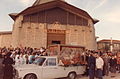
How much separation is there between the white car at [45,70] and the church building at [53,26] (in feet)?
41.2

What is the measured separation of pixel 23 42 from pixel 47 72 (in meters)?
13.5

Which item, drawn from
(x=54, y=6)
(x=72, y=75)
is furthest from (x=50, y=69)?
(x=54, y=6)

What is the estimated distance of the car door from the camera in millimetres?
12156

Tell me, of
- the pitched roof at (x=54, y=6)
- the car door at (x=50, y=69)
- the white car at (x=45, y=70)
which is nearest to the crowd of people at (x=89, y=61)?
the white car at (x=45, y=70)

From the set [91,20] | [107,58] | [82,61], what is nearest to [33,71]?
[82,61]

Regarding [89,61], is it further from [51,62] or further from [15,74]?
[15,74]

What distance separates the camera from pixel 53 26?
26.6 m

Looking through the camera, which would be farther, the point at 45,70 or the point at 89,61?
the point at 89,61

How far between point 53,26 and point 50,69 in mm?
14750

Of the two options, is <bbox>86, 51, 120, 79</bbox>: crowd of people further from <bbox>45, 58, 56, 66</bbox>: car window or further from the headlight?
the headlight

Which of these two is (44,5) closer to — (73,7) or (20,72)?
(73,7)

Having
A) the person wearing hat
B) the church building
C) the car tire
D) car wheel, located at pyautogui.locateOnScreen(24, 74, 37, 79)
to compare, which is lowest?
the car tire

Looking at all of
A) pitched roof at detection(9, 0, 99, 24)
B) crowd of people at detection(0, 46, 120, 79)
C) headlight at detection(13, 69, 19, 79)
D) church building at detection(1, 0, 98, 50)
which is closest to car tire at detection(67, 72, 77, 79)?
crowd of people at detection(0, 46, 120, 79)

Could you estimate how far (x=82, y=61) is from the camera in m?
14.6
